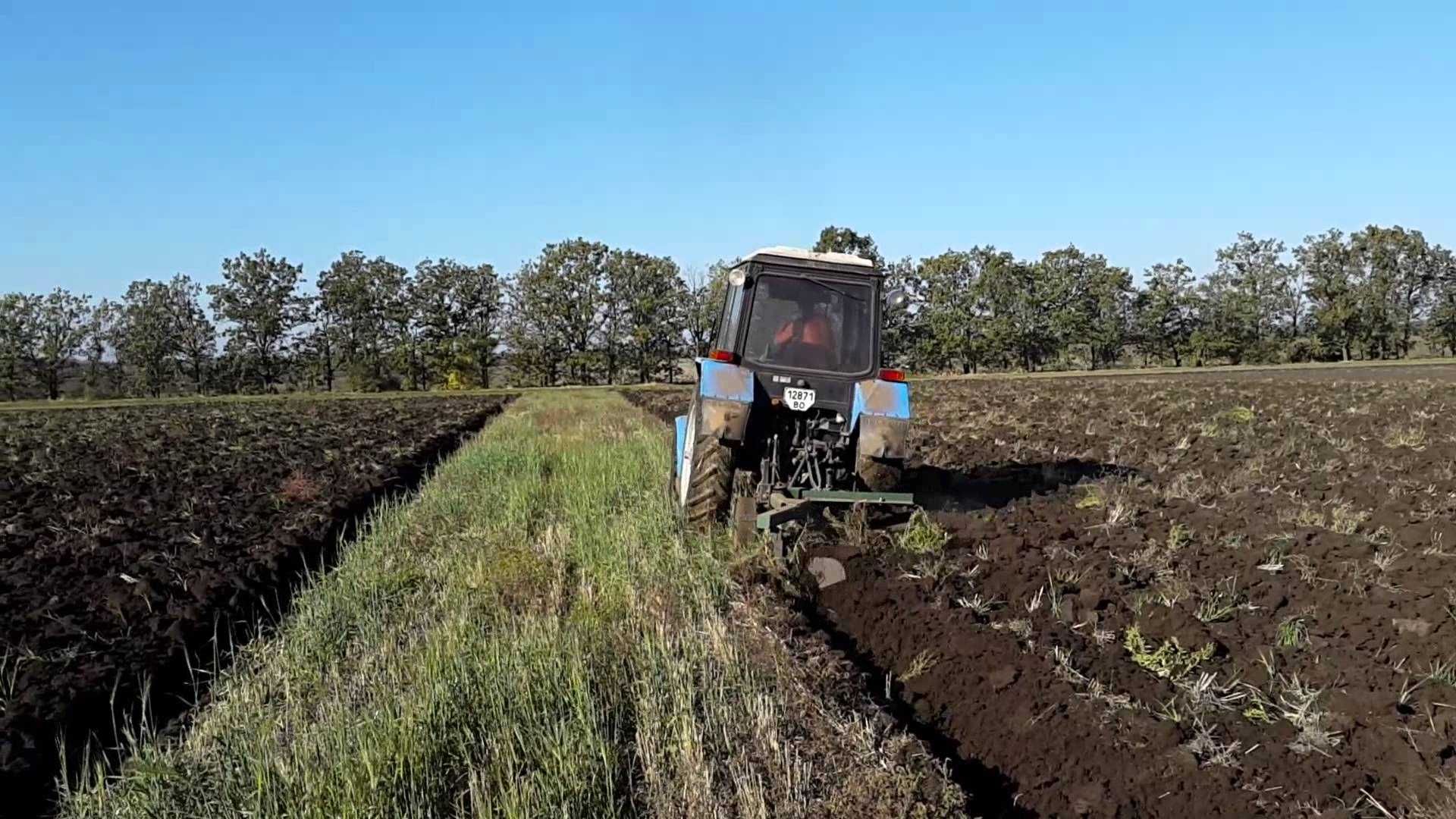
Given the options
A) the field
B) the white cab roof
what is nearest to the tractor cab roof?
the white cab roof

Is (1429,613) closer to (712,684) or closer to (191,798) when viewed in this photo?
(712,684)

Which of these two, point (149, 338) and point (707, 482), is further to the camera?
point (149, 338)

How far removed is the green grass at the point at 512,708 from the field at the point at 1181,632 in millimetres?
722

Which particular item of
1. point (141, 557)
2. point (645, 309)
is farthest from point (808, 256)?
point (645, 309)

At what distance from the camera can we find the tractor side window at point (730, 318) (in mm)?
6996

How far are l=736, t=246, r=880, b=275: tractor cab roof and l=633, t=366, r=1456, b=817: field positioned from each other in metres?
1.86

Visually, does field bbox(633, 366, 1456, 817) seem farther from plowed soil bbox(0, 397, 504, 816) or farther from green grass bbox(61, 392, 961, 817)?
plowed soil bbox(0, 397, 504, 816)

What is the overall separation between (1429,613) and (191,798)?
5.53 meters

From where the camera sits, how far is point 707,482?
6.77 metres

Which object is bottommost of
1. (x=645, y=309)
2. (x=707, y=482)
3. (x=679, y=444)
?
(x=707, y=482)

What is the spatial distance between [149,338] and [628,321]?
1166 inches

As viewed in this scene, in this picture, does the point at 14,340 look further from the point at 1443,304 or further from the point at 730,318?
the point at 1443,304

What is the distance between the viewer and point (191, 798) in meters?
3.12

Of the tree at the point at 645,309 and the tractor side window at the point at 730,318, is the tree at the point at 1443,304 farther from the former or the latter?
the tractor side window at the point at 730,318
